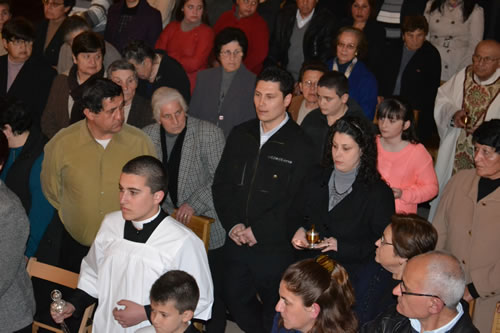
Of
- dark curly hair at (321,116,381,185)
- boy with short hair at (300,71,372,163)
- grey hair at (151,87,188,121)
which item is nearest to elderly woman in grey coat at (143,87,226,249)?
grey hair at (151,87,188,121)

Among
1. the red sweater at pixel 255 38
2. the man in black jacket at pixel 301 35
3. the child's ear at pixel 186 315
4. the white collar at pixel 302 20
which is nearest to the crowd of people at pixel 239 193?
the child's ear at pixel 186 315

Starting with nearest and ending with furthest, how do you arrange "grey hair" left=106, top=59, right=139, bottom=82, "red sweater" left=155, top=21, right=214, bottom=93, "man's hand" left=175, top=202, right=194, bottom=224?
"man's hand" left=175, top=202, right=194, bottom=224 < "grey hair" left=106, top=59, right=139, bottom=82 < "red sweater" left=155, top=21, right=214, bottom=93

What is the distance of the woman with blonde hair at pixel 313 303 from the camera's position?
290cm

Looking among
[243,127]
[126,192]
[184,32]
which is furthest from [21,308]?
[184,32]

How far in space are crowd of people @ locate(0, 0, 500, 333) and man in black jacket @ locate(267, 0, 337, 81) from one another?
568 mm

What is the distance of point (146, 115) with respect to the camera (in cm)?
496

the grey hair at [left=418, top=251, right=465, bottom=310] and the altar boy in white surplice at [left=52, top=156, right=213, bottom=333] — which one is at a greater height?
the grey hair at [left=418, top=251, right=465, bottom=310]

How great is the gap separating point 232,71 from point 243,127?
1294 millimetres

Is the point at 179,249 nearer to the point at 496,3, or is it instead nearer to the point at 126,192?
the point at 126,192

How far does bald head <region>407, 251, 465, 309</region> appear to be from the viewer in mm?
2797

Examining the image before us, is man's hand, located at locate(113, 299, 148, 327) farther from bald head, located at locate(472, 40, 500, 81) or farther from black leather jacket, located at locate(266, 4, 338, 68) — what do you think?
black leather jacket, located at locate(266, 4, 338, 68)

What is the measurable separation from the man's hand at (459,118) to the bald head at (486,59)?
13.0 inches

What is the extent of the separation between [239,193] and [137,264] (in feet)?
3.15

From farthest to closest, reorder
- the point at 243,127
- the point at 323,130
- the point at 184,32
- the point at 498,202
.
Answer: the point at 184,32 → the point at 323,130 → the point at 243,127 → the point at 498,202
